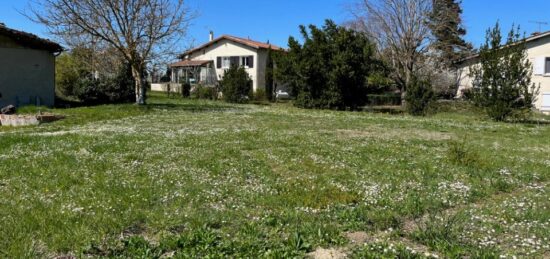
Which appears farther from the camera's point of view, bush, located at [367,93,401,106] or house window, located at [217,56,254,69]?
house window, located at [217,56,254,69]

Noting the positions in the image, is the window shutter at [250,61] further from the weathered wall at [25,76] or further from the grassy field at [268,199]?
the grassy field at [268,199]

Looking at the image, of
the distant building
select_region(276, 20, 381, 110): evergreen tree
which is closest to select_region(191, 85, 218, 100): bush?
select_region(276, 20, 381, 110): evergreen tree

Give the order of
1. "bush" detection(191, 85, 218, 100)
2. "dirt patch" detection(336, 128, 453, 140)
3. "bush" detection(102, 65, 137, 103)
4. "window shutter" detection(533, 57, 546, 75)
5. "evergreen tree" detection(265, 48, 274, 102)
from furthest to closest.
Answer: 1. "evergreen tree" detection(265, 48, 274, 102)
2. "bush" detection(191, 85, 218, 100)
3. "window shutter" detection(533, 57, 546, 75)
4. "bush" detection(102, 65, 137, 103)
5. "dirt patch" detection(336, 128, 453, 140)

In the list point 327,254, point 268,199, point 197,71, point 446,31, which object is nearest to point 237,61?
point 197,71

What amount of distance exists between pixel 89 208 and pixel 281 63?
2978cm

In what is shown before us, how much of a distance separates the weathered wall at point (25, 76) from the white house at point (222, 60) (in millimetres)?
27316

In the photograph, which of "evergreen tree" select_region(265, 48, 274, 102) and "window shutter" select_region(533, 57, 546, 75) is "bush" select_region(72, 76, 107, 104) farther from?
"window shutter" select_region(533, 57, 546, 75)

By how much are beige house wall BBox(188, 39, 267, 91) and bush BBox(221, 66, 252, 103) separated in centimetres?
1238

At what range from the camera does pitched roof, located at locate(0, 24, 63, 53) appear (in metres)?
23.1

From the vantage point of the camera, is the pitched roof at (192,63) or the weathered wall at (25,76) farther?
the pitched roof at (192,63)

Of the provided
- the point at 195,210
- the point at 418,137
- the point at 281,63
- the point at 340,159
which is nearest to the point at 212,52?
the point at 281,63

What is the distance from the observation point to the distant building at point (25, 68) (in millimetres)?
23547

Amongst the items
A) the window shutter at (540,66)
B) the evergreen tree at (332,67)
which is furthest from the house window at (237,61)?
the window shutter at (540,66)

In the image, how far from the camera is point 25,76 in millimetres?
24688
